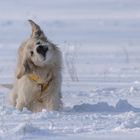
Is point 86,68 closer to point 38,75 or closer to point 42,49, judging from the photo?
point 38,75

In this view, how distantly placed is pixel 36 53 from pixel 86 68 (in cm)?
667

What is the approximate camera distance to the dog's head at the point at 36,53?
948 cm

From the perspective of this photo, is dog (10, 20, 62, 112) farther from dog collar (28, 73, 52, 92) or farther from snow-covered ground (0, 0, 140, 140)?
snow-covered ground (0, 0, 140, 140)

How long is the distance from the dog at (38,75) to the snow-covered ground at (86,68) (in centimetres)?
20

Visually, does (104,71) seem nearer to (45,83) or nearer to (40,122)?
(45,83)

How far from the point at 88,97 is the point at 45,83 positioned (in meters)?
1.48

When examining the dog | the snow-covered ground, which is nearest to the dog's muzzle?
the dog

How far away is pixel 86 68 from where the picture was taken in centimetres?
1609

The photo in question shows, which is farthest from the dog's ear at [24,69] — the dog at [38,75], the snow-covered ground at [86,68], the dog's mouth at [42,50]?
the snow-covered ground at [86,68]

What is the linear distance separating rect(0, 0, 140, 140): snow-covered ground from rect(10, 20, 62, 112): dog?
0.20 metres

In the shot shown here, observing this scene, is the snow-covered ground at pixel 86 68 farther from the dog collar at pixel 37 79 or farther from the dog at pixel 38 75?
the dog collar at pixel 37 79

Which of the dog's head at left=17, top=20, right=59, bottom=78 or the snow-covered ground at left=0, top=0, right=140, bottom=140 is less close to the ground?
the dog's head at left=17, top=20, right=59, bottom=78

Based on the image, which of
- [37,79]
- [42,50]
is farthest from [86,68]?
[42,50]

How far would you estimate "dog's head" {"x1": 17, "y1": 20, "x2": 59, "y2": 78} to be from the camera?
9.48m
